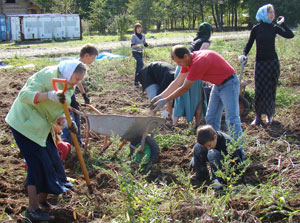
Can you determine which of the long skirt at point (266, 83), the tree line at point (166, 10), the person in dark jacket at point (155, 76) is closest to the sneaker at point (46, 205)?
the person in dark jacket at point (155, 76)

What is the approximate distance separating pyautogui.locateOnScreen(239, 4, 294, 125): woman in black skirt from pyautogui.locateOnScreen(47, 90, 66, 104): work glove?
10.8 feet

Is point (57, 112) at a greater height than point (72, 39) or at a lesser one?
lesser

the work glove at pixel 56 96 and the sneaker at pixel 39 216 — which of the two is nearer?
the work glove at pixel 56 96

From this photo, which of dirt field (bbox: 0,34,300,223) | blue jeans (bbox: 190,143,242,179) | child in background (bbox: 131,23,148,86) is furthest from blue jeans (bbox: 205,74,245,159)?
child in background (bbox: 131,23,148,86)

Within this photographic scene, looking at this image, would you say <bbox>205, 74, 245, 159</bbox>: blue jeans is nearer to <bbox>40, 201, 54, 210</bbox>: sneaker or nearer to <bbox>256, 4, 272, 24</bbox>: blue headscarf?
<bbox>256, 4, 272, 24</bbox>: blue headscarf

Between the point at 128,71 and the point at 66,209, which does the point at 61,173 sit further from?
the point at 128,71

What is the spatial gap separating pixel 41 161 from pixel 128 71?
6.90 m

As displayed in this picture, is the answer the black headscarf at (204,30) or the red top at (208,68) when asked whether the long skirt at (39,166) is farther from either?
the black headscarf at (204,30)

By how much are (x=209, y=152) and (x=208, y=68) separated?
0.98 metres

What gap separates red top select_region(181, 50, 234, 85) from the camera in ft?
12.9

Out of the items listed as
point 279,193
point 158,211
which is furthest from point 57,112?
point 279,193

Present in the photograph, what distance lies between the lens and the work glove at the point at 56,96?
8.99 feet

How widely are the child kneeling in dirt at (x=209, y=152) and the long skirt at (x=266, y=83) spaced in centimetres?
174

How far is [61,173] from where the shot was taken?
3.31 meters
